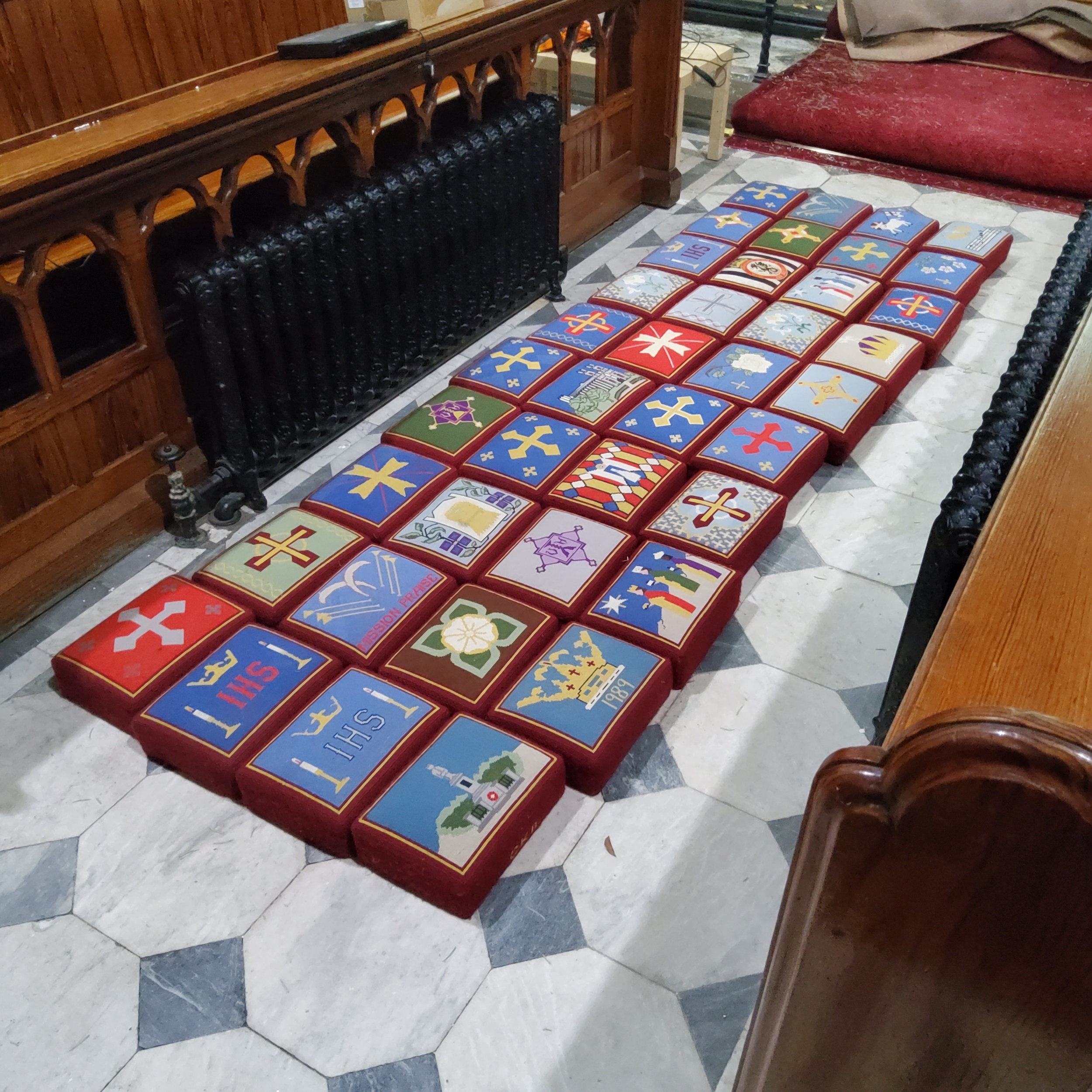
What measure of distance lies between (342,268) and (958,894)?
2.22 metres

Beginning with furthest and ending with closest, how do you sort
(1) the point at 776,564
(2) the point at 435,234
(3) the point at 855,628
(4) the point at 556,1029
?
(2) the point at 435,234, (1) the point at 776,564, (3) the point at 855,628, (4) the point at 556,1029

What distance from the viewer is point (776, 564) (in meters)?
2.42

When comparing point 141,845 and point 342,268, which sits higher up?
point 342,268

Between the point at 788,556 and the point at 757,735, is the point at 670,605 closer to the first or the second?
the point at 757,735

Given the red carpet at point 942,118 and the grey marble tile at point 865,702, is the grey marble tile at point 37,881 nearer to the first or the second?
the grey marble tile at point 865,702

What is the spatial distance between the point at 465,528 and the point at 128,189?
1.02m

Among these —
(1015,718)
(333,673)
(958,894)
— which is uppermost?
(1015,718)

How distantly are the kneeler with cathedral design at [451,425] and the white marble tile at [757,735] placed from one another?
0.89 meters

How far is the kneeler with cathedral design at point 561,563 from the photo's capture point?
2143 mm

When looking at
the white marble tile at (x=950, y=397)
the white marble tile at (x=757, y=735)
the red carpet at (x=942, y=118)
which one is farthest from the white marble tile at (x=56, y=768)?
the red carpet at (x=942, y=118)

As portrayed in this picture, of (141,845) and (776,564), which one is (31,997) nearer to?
(141,845)

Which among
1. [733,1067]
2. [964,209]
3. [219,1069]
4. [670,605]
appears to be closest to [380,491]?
[670,605]

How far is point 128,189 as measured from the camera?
208 centimetres

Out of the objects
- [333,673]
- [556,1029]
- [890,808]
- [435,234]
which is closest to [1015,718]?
[890,808]
